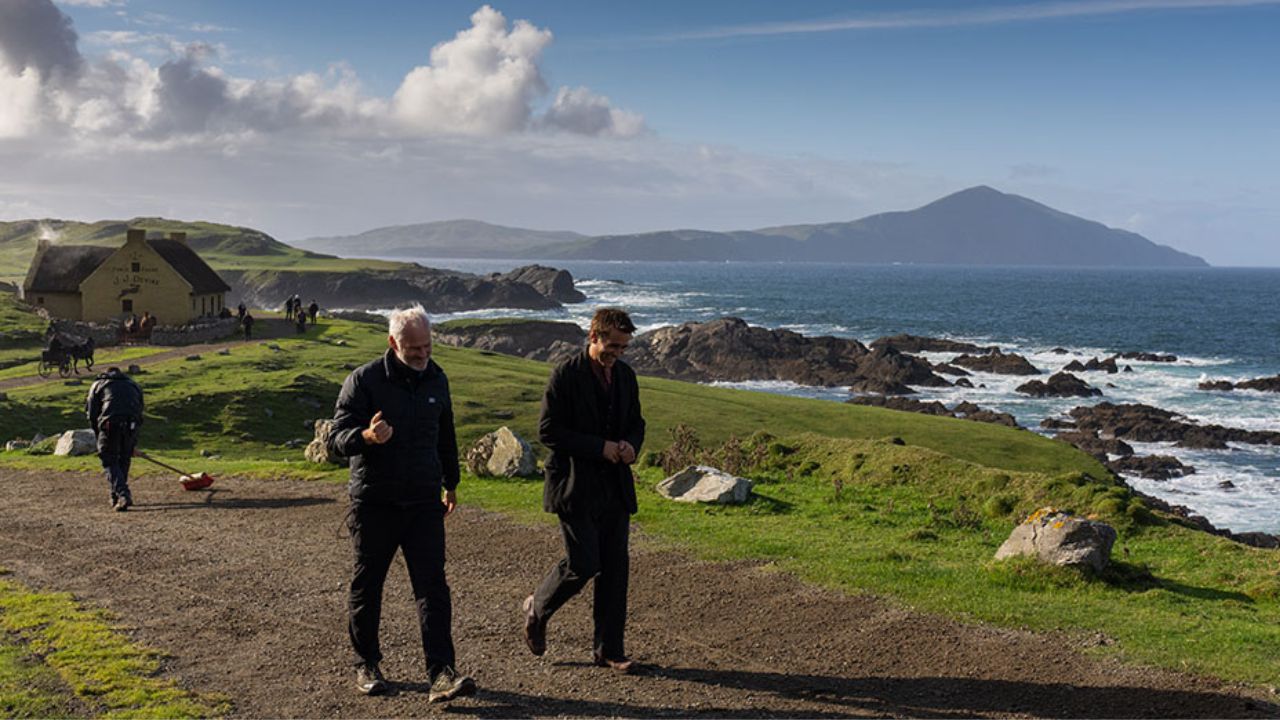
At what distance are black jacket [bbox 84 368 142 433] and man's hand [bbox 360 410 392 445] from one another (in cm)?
1211

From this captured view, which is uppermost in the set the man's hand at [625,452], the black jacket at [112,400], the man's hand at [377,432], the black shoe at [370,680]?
the man's hand at [377,432]

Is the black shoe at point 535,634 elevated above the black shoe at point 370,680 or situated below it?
above

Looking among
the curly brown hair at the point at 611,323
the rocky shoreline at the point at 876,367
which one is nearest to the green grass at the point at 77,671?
the curly brown hair at the point at 611,323

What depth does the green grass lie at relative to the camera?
28.2 feet

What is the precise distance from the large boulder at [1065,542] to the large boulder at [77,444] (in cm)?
2211

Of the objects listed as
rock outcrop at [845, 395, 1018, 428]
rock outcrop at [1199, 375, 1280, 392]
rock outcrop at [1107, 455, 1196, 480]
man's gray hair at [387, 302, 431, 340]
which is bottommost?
rock outcrop at [1107, 455, 1196, 480]

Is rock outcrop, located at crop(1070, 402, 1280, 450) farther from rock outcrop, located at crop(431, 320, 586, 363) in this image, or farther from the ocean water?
rock outcrop, located at crop(431, 320, 586, 363)

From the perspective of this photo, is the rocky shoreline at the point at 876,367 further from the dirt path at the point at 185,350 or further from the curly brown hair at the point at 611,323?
the curly brown hair at the point at 611,323

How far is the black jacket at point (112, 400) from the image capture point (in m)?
18.5

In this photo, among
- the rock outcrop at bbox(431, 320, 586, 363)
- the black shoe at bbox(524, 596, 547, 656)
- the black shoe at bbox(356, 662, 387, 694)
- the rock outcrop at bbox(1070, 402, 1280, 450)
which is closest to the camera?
the black shoe at bbox(356, 662, 387, 694)

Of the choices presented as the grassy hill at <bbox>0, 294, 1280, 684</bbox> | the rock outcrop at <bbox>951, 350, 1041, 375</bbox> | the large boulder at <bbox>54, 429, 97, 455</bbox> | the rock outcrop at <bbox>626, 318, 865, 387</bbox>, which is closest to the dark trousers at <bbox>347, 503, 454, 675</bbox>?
the grassy hill at <bbox>0, 294, 1280, 684</bbox>

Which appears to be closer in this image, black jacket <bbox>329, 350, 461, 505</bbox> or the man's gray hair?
the man's gray hair

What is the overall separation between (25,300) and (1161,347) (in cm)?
10739

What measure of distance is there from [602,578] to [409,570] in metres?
1.79
